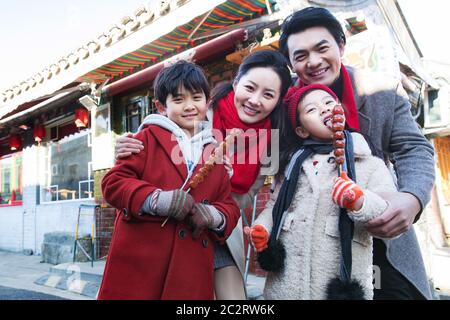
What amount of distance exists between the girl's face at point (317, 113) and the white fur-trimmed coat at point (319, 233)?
63 mm

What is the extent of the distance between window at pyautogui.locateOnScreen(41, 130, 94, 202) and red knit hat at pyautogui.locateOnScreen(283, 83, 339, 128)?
444 centimetres

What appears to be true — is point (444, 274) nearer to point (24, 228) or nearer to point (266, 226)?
point (266, 226)

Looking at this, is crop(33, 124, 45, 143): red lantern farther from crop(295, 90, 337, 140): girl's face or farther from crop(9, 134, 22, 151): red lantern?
crop(295, 90, 337, 140): girl's face

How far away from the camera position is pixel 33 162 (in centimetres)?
618

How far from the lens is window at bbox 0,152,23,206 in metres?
6.56

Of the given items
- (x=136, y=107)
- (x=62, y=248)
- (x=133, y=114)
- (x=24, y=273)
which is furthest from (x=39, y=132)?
(x=136, y=107)

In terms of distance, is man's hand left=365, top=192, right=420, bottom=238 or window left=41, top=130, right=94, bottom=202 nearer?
man's hand left=365, top=192, right=420, bottom=238

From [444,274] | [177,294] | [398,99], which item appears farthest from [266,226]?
[444,274]

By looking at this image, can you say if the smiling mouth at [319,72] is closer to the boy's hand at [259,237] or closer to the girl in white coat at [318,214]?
the girl in white coat at [318,214]

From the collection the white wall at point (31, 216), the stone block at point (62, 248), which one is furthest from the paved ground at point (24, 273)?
the white wall at point (31, 216)

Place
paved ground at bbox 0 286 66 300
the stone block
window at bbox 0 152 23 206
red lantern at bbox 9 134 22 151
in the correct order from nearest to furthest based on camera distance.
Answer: paved ground at bbox 0 286 66 300 < the stone block < red lantern at bbox 9 134 22 151 < window at bbox 0 152 23 206

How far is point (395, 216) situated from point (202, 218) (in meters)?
0.46

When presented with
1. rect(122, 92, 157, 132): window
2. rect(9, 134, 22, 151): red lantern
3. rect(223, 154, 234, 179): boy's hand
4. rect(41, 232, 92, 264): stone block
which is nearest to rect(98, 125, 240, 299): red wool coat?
rect(223, 154, 234, 179): boy's hand

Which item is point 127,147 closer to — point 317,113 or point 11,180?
point 317,113
